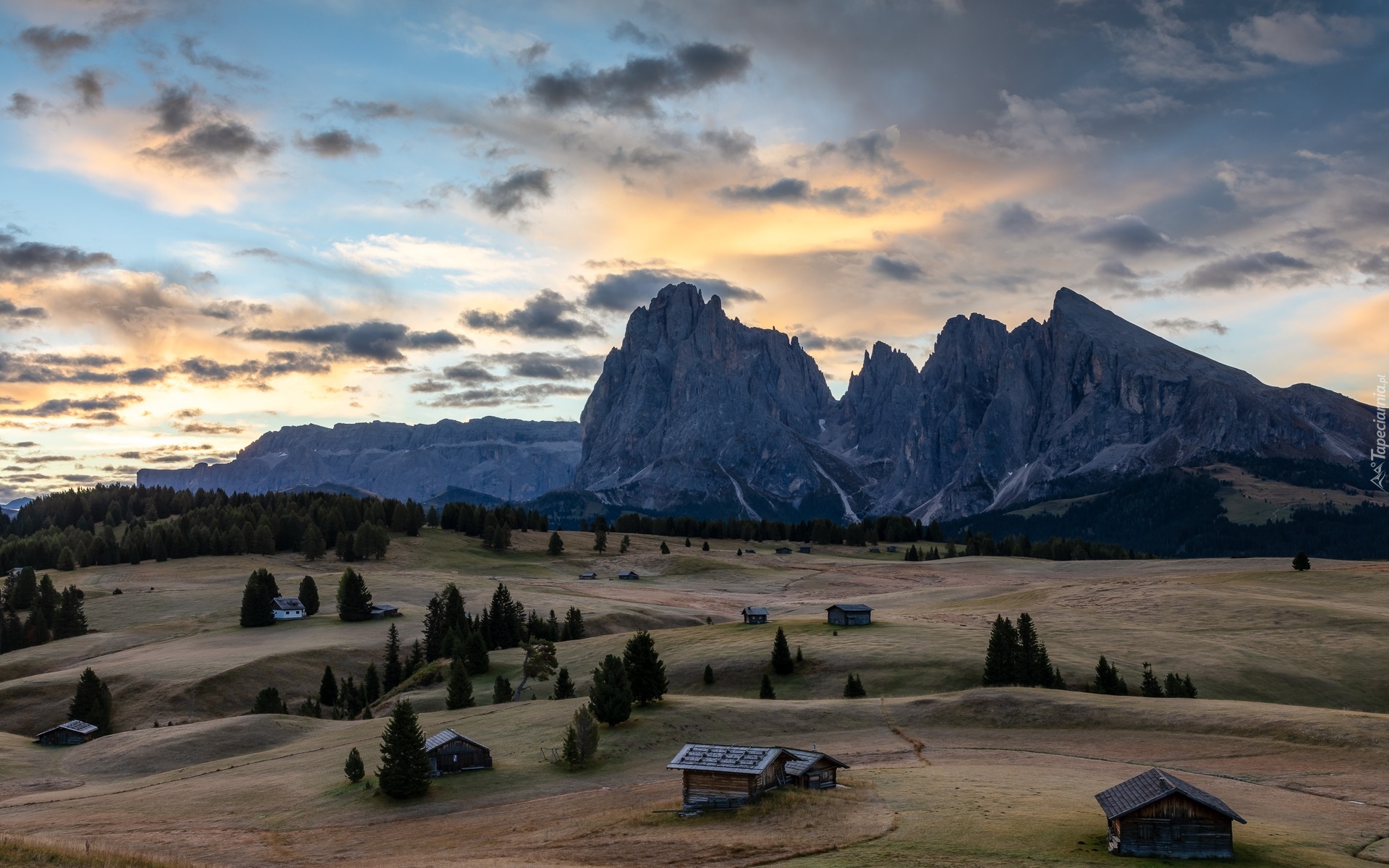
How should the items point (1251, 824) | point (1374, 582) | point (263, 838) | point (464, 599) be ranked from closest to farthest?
1. point (1251, 824)
2. point (263, 838)
3. point (1374, 582)
4. point (464, 599)

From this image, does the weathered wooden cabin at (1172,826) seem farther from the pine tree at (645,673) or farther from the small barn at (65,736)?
the small barn at (65,736)

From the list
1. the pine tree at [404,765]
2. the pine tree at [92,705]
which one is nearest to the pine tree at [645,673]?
the pine tree at [404,765]

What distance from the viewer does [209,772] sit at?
6812 cm

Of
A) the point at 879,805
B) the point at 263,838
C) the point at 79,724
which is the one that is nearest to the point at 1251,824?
the point at 879,805

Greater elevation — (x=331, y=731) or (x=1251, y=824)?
(x=1251, y=824)

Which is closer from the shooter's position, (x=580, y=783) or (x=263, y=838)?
(x=263, y=838)

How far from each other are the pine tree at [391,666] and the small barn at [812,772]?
207ft

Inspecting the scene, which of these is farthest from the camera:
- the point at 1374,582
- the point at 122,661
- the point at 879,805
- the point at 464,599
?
the point at 464,599

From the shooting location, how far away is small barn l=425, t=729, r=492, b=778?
6159 cm

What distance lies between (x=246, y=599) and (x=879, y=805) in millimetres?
110247

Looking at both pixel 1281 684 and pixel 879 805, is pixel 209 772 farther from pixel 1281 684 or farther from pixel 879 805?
pixel 1281 684

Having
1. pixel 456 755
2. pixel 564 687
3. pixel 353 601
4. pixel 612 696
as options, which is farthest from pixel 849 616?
pixel 353 601

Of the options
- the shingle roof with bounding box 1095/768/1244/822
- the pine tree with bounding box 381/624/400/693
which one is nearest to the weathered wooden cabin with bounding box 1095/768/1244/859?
the shingle roof with bounding box 1095/768/1244/822

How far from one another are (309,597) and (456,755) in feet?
302
